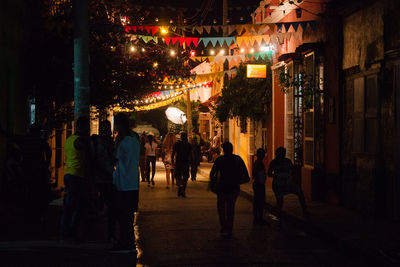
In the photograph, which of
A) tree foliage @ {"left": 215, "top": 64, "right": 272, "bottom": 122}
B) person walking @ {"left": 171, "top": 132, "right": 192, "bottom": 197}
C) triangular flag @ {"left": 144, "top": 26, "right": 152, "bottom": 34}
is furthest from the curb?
tree foliage @ {"left": 215, "top": 64, "right": 272, "bottom": 122}

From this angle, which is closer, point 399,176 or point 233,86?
point 399,176

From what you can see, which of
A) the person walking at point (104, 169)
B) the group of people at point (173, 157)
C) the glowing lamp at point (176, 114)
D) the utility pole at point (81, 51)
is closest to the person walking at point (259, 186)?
the person walking at point (104, 169)

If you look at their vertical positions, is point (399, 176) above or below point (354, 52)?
below

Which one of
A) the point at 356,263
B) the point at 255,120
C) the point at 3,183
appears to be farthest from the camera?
the point at 255,120

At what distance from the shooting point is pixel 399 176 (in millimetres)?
11984

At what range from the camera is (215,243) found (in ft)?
32.9

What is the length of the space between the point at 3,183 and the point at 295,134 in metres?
9.05

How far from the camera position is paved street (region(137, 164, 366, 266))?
28.2ft

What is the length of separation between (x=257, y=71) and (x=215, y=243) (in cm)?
1259

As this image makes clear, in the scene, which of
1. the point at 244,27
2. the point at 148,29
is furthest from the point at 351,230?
the point at 148,29

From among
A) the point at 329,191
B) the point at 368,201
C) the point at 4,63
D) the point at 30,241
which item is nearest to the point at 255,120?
the point at 329,191

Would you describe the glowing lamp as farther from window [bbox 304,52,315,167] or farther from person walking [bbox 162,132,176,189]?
window [bbox 304,52,315,167]

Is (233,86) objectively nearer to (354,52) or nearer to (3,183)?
(354,52)

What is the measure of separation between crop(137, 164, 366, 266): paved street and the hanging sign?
7899 mm
